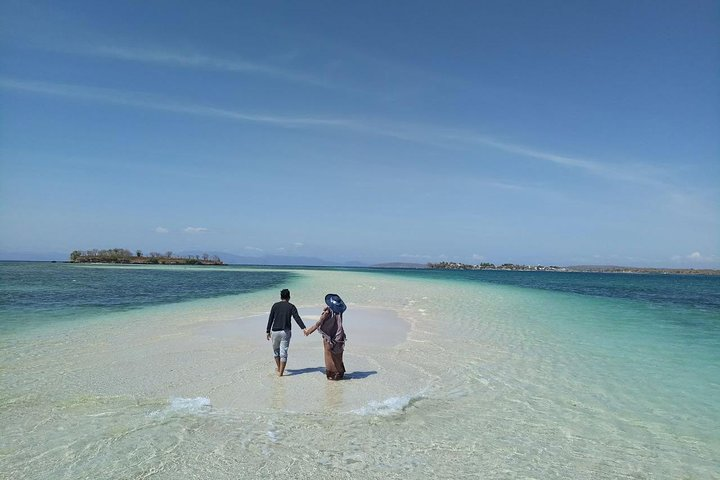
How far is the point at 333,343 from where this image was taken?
29.8ft

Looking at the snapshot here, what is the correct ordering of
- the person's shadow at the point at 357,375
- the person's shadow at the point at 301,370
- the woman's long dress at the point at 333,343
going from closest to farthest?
the woman's long dress at the point at 333,343
the person's shadow at the point at 357,375
the person's shadow at the point at 301,370

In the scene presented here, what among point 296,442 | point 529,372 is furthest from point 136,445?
point 529,372

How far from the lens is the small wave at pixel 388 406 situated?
23.7 feet

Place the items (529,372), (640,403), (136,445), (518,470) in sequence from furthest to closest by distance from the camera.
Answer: (529,372) < (640,403) < (136,445) < (518,470)

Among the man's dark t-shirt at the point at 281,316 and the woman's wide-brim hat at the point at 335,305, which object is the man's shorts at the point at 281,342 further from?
the woman's wide-brim hat at the point at 335,305

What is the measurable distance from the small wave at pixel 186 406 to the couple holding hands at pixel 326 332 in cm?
195

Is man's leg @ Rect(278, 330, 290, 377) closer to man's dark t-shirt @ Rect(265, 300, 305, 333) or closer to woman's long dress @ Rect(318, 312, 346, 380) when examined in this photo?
man's dark t-shirt @ Rect(265, 300, 305, 333)

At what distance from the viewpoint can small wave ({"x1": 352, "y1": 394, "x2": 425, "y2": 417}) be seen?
7.22m

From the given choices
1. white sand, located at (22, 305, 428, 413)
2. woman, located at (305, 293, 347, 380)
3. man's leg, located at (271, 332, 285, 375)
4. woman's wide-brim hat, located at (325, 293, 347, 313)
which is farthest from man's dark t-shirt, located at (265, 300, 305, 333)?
white sand, located at (22, 305, 428, 413)

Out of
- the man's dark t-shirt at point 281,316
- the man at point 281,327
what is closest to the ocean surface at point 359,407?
the man at point 281,327

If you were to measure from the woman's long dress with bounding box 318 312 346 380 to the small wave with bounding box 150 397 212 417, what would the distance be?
2.49 m

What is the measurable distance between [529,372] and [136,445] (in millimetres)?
8201

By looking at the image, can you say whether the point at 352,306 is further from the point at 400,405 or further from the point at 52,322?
the point at 400,405

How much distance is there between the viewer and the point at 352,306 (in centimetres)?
2486
